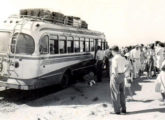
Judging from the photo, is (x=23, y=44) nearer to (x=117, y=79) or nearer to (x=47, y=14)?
(x=47, y=14)

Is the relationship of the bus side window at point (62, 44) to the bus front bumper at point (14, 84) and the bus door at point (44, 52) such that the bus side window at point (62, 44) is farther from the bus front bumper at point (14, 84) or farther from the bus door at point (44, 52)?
the bus front bumper at point (14, 84)

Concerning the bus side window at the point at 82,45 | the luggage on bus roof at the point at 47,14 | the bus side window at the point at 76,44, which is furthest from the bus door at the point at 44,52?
the bus side window at the point at 82,45

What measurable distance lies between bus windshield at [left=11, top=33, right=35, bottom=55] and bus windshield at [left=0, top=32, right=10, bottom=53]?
11.8 inches

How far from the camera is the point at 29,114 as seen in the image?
11.0 m

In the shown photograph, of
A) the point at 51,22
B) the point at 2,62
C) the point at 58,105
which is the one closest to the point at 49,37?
the point at 51,22

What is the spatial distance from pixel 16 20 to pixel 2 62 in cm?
172

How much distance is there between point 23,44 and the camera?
13.1 meters

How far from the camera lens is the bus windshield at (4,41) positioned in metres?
13.3

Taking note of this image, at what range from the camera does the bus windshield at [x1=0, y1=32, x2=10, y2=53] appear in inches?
524

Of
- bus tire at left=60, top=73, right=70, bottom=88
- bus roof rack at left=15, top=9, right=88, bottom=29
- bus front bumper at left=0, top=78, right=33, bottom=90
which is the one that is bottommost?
bus tire at left=60, top=73, right=70, bottom=88

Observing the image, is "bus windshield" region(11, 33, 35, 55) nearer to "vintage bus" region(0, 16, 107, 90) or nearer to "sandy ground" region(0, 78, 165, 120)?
"vintage bus" region(0, 16, 107, 90)

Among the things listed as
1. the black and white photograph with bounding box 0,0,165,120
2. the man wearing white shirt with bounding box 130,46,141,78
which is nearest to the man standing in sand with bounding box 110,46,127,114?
the black and white photograph with bounding box 0,0,165,120

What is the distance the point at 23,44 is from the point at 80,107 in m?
3.33

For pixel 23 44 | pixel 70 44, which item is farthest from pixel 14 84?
pixel 70 44
